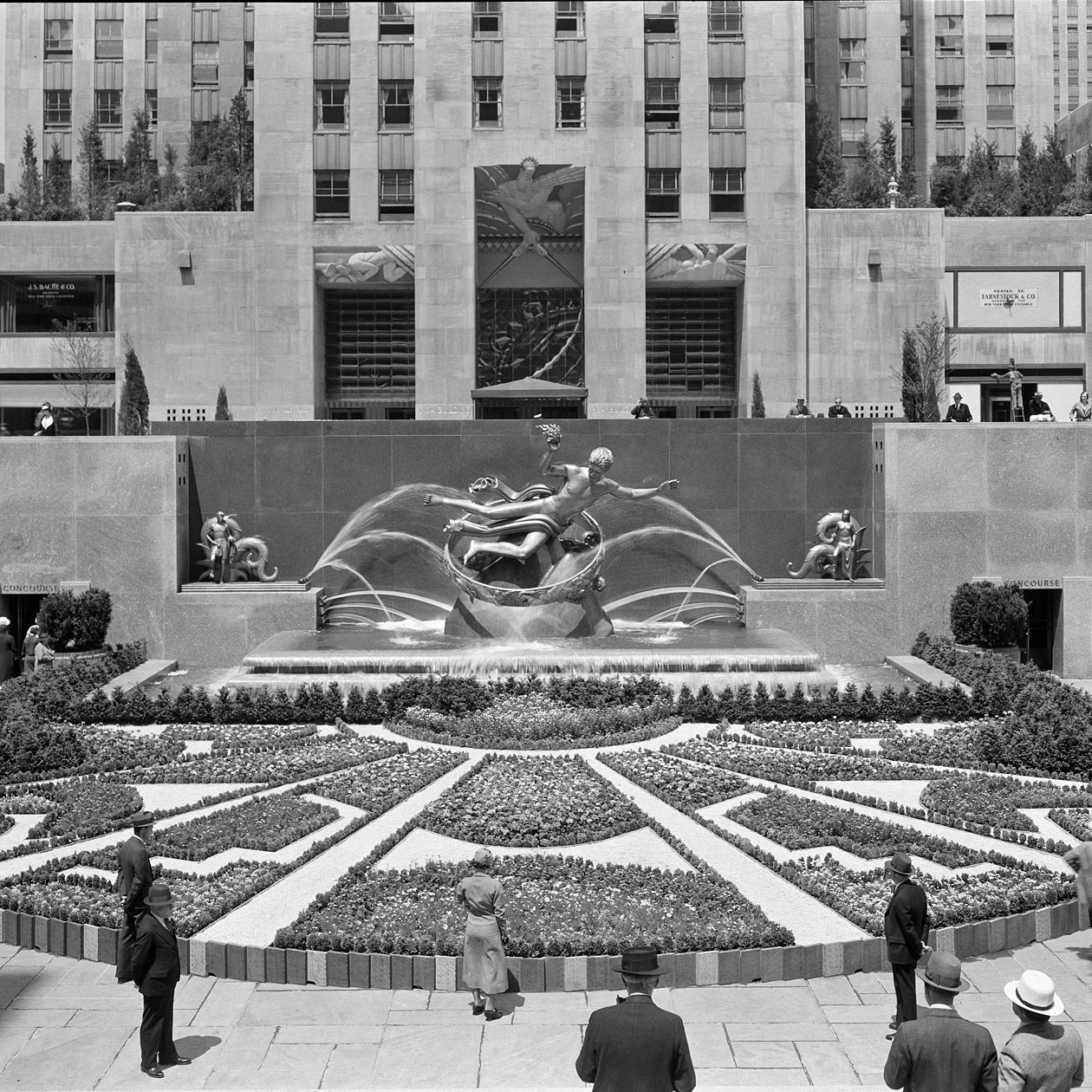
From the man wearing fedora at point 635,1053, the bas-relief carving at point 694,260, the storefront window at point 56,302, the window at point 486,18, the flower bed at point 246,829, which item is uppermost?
the window at point 486,18

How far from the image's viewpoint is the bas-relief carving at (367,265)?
165 feet

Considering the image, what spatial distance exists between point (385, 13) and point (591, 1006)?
44.1 meters

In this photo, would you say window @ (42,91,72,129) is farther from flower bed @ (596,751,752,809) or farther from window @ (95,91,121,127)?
flower bed @ (596,751,752,809)

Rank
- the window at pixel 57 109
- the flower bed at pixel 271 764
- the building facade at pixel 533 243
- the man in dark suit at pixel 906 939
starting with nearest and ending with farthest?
the man in dark suit at pixel 906 939
the flower bed at pixel 271 764
the building facade at pixel 533 243
the window at pixel 57 109

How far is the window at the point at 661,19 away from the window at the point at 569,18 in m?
2.19

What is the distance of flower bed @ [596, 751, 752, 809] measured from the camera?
1883 centimetres

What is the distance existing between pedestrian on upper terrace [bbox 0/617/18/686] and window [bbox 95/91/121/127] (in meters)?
53.3

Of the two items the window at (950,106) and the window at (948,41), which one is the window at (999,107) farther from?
the window at (948,41)

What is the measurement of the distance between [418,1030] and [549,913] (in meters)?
2.42

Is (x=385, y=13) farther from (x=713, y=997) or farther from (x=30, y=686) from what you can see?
(x=713, y=997)

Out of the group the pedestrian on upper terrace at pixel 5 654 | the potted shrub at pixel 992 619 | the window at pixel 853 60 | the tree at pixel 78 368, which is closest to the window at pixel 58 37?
the tree at pixel 78 368

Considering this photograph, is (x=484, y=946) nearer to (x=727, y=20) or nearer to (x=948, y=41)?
(x=727, y=20)

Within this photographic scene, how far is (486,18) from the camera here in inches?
1957

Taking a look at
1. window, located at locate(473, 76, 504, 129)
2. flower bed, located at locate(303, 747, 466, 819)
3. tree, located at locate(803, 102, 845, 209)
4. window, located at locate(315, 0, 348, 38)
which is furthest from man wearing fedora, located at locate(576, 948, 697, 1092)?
tree, located at locate(803, 102, 845, 209)
